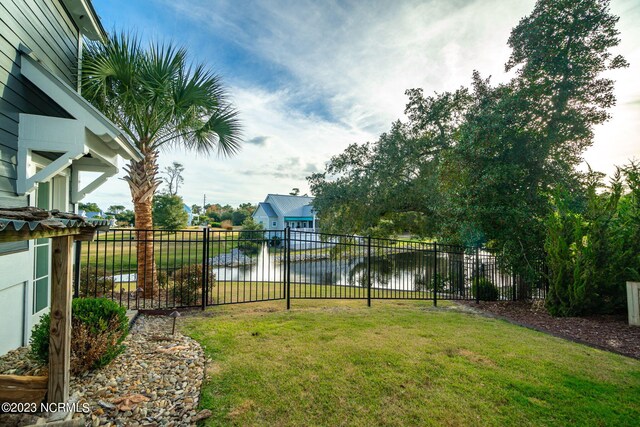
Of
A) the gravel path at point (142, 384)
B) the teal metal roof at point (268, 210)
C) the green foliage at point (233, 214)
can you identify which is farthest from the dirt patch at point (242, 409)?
the green foliage at point (233, 214)

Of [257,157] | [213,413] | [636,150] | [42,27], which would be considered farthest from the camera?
[257,157]

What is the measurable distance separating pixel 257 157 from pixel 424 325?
9.81 meters

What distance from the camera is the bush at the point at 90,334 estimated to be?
2623 mm

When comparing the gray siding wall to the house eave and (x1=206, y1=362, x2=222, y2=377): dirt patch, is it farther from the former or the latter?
(x1=206, y1=362, x2=222, y2=377): dirt patch

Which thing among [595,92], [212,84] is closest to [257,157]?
[212,84]

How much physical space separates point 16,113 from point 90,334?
9.87 feet

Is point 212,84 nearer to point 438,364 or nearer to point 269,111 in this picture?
point 269,111

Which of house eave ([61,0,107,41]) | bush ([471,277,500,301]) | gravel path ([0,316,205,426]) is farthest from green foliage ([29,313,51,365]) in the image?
bush ([471,277,500,301])

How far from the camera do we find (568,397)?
8.95 feet

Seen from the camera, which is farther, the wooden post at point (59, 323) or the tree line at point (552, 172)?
the tree line at point (552, 172)

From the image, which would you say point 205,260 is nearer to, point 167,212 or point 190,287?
point 190,287

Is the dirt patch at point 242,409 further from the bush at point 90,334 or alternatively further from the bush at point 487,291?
the bush at point 487,291

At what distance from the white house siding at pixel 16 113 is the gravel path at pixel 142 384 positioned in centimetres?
51

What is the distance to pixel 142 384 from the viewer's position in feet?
8.84
